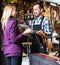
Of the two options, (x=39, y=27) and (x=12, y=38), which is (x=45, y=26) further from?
(x=12, y=38)

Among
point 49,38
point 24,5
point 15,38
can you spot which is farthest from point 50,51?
point 24,5

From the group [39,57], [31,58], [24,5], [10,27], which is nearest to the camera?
[39,57]

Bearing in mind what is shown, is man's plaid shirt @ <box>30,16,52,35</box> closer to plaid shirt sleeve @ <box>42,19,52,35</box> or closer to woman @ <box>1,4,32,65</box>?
plaid shirt sleeve @ <box>42,19,52,35</box>

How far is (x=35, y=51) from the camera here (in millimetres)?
4484

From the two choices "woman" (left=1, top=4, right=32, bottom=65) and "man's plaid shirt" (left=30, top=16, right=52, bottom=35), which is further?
"man's plaid shirt" (left=30, top=16, right=52, bottom=35)

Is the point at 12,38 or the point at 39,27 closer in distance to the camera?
the point at 12,38

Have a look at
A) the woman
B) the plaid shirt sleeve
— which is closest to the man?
the plaid shirt sleeve

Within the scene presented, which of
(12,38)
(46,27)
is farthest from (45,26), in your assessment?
(12,38)

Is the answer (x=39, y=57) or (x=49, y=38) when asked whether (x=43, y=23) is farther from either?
(x=39, y=57)

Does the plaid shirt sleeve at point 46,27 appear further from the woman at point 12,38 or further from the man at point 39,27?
the woman at point 12,38

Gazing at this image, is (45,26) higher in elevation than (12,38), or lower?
higher

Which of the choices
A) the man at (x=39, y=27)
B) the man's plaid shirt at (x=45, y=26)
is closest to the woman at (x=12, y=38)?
the man at (x=39, y=27)

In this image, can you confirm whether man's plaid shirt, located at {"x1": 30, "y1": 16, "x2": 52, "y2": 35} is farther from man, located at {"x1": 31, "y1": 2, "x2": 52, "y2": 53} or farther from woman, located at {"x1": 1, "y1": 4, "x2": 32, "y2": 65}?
woman, located at {"x1": 1, "y1": 4, "x2": 32, "y2": 65}

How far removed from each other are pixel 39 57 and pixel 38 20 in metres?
0.93
